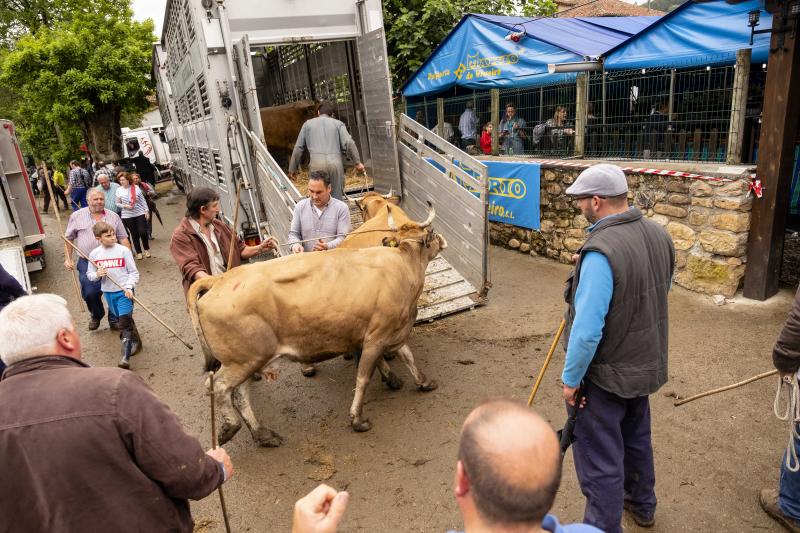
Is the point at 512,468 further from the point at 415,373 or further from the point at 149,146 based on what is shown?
the point at 149,146

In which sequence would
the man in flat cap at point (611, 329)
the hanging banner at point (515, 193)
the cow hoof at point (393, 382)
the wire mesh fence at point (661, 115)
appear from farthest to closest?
the hanging banner at point (515, 193), the wire mesh fence at point (661, 115), the cow hoof at point (393, 382), the man in flat cap at point (611, 329)

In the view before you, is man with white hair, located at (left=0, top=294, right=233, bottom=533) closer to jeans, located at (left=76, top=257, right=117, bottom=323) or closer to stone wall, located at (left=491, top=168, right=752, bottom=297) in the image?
jeans, located at (left=76, top=257, right=117, bottom=323)

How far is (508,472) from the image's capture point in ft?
4.06

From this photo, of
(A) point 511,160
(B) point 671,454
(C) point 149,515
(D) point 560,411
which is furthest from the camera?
(A) point 511,160

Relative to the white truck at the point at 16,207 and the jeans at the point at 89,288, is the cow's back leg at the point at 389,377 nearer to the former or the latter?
the jeans at the point at 89,288

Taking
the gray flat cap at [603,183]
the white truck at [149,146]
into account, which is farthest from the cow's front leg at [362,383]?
the white truck at [149,146]


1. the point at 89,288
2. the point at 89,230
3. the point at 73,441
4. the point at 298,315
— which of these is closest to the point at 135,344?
the point at 89,288

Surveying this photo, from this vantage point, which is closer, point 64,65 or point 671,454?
point 671,454

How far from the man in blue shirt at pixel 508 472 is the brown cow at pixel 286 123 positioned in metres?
8.54

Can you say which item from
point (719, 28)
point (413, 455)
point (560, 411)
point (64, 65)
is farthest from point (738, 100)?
point (64, 65)

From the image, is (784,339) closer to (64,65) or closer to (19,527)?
(19,527)

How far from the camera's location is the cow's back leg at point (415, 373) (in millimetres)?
4824

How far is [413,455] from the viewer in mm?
4086

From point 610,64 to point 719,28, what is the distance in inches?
61.6
